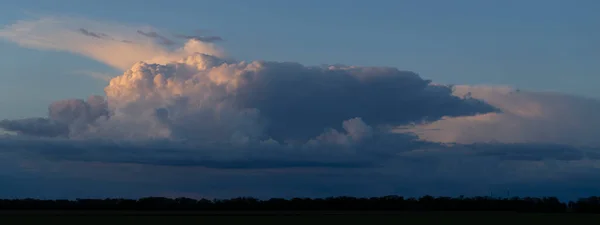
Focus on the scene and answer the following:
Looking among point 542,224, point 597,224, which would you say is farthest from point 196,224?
point 597,224

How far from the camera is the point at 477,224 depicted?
109 metres

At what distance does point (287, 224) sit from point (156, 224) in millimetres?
17190

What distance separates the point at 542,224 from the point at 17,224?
70.7 meters

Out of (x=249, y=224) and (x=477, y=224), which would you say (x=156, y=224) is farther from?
(x=477, y=224)

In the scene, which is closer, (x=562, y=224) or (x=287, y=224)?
(x=287, y=224)

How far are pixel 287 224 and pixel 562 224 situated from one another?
3953 centimetres

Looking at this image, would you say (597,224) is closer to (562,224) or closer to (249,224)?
(562,224)

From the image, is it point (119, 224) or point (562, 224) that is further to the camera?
point (562, 224)

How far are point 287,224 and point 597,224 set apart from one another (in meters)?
45.3

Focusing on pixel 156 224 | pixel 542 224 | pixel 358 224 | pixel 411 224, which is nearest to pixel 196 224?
pixel 156 224

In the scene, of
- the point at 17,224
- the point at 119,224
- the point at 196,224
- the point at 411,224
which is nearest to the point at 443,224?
the point at 411,224

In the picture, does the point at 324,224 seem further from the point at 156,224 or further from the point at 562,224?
the point at 562,224

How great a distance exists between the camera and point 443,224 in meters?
111

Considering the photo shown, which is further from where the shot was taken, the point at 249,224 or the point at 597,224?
the point at 597,224
